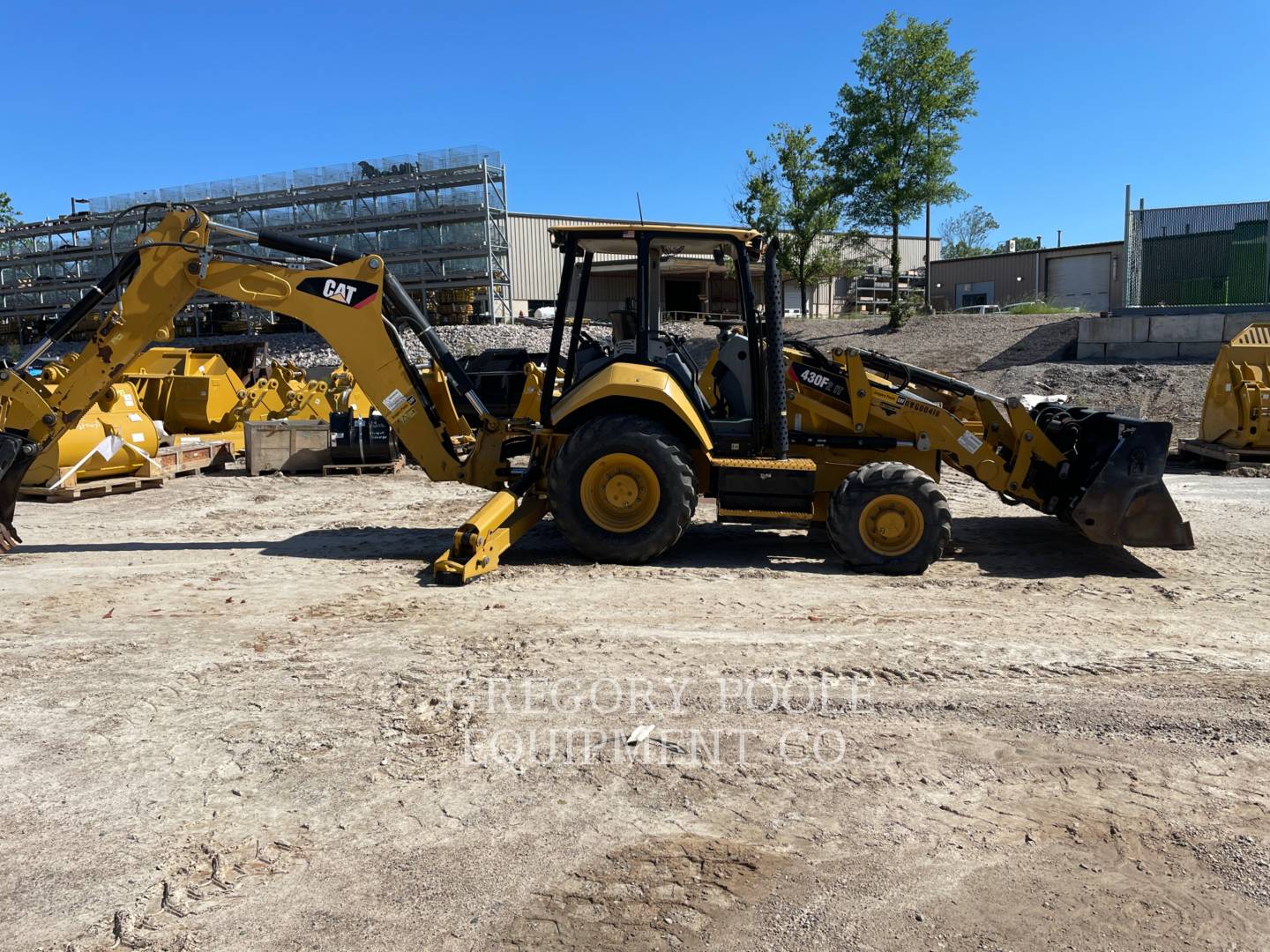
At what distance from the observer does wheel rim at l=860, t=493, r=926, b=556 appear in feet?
22.2

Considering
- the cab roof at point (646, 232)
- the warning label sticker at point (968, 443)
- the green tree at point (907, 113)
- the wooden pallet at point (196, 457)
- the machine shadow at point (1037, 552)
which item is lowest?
the machine shadow at point (1037, 552)

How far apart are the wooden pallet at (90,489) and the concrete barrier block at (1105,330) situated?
19.0 m

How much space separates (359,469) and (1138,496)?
994 cm

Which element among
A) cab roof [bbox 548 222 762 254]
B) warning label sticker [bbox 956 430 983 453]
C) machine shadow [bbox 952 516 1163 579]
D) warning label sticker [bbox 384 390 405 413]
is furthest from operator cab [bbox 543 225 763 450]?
machine shadow [bbox 952 516 1163 579]

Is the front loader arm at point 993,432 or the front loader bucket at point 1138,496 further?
the front loader arm at point 993,432

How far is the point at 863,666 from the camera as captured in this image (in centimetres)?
481

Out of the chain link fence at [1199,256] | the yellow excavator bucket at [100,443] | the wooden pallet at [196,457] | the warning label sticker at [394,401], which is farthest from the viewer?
the chain link fence at [1199,256]

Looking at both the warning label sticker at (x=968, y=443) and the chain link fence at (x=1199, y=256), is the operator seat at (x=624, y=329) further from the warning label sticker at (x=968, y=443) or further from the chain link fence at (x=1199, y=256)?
the chain link fence at (x=1199, y=256)

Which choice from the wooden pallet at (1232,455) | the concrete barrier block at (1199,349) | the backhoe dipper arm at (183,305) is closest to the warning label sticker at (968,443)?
the backhoe dipper arm at (183,305)

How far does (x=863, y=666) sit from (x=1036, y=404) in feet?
15.1

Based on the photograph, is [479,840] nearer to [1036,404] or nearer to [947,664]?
[947,664]

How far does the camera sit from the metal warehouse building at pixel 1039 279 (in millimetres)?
31922

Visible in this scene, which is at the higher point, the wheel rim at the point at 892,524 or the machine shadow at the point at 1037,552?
the wheel rim at the point at 892,524

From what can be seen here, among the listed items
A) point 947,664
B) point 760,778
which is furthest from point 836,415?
point 760,778
